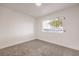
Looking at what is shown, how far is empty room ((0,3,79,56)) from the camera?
2.55 m

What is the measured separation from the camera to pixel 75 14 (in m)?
2.77

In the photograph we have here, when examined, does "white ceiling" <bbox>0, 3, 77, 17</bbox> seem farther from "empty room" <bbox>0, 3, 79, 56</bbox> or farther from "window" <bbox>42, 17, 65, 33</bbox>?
"window" <bbox>42, 17, 65, 33</bbox>

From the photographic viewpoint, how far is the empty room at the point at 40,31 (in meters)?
2.55

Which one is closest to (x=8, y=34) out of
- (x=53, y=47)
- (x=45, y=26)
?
(x=45, y=26)

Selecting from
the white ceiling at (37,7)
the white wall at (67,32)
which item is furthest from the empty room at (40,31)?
the white ceiling at (37,7)

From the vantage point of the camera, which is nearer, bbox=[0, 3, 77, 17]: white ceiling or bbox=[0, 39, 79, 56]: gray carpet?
bbox=[0, 3, 77, 17]: white ceiling

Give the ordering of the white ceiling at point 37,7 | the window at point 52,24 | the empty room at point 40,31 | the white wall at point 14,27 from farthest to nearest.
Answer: the white wall at point 14,27 < the empty room at point 40,31 < the window at point 52,24 < the white ceiling at point 37,7

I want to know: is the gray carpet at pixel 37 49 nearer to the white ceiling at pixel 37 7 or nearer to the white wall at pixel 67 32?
the white wall at pixel 67 32

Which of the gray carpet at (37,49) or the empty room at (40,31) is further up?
the empty room at (40,31)

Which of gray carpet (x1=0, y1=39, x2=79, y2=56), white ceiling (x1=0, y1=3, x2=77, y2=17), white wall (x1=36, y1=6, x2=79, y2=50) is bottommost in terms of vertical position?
gray carpet (x1=0, y1=39, x2=79, y2=56)

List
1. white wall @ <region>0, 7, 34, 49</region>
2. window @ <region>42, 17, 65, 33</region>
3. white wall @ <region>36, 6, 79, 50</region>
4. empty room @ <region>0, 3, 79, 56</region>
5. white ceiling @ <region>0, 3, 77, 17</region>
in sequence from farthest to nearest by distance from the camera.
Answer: white wall @ <region>0, 7, 34, 49</region> → white wall @ <region>36, 6, 79, 50</region> → empty room @ <region>0, 3, 79, 56</region> → window @ <region>42, 17, 65, 33</region> → white ceiling @ <region>0, 3, 77, 17</region>

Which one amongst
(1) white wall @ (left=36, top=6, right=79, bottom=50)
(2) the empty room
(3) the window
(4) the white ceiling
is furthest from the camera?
(1) white wall @ (left=36, top=6, right=79, bottom=50)

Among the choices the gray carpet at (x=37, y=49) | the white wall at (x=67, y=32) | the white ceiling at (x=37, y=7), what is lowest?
the gray carpet at (x=37, y=49)

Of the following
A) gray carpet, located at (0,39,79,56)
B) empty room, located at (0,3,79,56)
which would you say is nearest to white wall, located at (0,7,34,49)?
empty room, located at (0,3,79,56)
